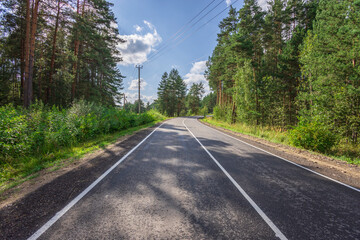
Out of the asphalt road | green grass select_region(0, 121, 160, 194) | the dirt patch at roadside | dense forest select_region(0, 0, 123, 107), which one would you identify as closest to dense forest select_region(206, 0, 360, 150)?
the asphalt road

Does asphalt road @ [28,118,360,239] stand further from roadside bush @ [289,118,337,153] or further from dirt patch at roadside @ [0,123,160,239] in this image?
roadside bush @ [289,118,337,153]

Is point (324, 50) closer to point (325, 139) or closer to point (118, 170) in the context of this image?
point (325, 139)

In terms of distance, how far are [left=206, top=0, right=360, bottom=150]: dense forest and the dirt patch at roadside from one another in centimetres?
1015

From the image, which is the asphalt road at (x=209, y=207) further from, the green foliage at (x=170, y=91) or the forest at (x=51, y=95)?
the green foliage at (x=170, y=91)

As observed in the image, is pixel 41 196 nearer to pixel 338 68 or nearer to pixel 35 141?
pixel 35 141

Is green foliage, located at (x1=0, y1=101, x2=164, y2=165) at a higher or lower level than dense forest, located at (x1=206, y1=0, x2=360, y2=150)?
lower

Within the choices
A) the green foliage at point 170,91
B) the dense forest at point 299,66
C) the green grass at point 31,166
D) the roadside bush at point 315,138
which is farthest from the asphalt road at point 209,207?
the green foliage at point 170,91

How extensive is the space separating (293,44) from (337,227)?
2044cm

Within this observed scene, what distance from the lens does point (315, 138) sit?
24.8 feet

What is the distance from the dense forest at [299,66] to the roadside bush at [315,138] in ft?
0.20

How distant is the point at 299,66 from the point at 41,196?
21.0 m

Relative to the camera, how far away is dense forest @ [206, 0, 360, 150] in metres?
9.70

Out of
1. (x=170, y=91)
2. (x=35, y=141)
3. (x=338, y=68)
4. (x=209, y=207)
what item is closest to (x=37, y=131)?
(x=35, y=141)

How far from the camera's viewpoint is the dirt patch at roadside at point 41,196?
2.05 meters
